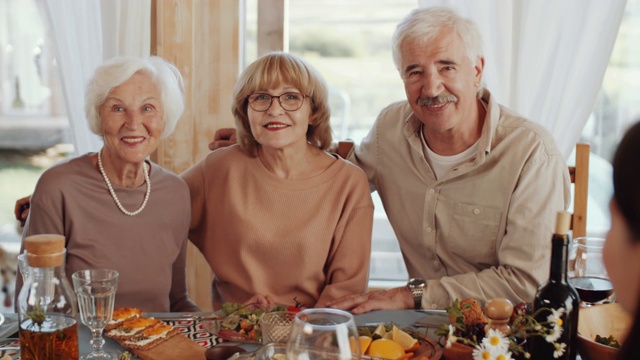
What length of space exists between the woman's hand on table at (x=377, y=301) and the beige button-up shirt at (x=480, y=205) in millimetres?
78

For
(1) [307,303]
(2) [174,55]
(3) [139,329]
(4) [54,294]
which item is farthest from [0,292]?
(4) [54,294]

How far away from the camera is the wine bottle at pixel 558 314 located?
1.50 meters

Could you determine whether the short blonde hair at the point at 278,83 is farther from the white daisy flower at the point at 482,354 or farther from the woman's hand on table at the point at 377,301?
the white daisy flower at the point at 482,354

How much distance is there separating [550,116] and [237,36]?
1405mm

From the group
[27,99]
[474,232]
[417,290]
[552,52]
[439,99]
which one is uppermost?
[552,52]

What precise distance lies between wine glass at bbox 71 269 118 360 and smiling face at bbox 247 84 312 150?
3.10 feet

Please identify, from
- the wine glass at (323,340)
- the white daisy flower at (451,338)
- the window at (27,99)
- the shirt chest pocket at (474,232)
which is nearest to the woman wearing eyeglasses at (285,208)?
the shirt chest pocket at (474,232)

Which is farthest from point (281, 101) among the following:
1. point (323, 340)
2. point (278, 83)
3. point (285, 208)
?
point (323, 340)

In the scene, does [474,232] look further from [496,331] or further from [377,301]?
[496,331]

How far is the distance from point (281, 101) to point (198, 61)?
92cm

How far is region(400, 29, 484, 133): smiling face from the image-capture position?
8.09 feet

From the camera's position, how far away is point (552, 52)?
316 centimetres

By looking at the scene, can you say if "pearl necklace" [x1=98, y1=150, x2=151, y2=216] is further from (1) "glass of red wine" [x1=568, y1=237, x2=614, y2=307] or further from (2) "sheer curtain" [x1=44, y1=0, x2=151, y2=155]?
(1) "glass of red wine" [x1=568, y1=237, x2=614, y2=307]

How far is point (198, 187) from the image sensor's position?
258 centimetres
